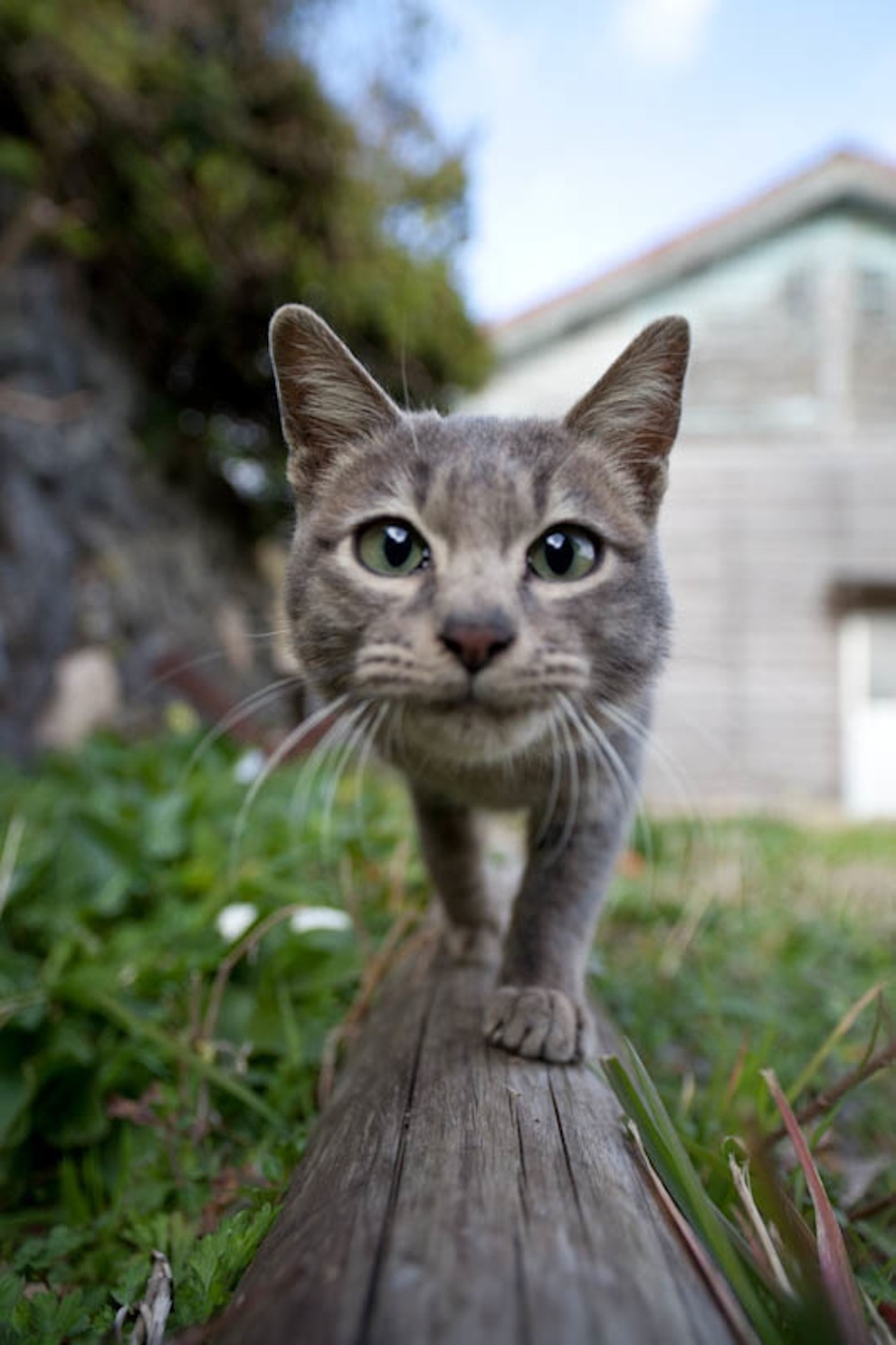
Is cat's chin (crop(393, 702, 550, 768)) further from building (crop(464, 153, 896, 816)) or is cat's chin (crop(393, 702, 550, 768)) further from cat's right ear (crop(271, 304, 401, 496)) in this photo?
building (crop(464, 153, 896, 816))

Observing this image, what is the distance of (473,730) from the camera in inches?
54.8

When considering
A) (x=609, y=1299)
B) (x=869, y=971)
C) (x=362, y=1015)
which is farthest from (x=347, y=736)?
(x=869, y=971)

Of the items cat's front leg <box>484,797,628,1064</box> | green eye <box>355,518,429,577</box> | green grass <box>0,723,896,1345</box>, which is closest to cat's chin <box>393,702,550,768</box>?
green eye <box>355,518,429,577</box>

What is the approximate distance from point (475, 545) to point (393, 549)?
143 mm

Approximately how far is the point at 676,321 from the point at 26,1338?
1594 millimetres

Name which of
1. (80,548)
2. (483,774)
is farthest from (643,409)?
(80,548)

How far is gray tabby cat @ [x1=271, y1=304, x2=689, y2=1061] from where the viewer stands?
1358 mm

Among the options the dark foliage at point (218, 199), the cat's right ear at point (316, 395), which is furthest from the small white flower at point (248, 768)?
the dark foliage at point (218, 199)

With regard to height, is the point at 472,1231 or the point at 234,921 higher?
the point at 472,1231

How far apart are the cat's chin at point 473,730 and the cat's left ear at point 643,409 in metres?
0.46

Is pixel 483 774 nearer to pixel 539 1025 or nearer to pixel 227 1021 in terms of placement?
pixel 539 1025

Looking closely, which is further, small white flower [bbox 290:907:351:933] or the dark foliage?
the dark foliage

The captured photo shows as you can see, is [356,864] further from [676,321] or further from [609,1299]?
[609,1299]

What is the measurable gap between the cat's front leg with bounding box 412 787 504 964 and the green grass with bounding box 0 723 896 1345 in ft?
0.70
